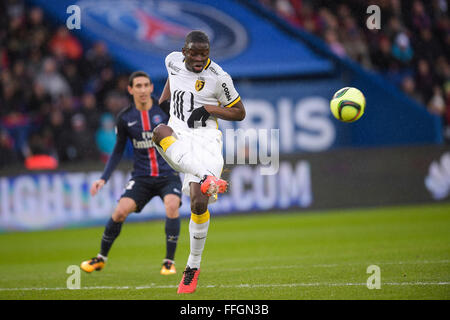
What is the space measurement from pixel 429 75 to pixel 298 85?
134 inches

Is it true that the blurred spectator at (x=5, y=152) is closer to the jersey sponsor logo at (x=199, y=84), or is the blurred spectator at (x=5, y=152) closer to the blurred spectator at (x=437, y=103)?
the jersey sponsor logo at (x=199, y=84)

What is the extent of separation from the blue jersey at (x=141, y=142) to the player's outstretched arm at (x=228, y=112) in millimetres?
2240

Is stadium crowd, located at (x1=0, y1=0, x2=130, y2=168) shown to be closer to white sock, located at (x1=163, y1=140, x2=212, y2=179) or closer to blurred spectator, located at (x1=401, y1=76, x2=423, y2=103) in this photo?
blurred spectator, located at (x1=401, y1=76, x2=423, y2=103)

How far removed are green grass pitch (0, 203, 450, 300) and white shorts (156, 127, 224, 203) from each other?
1.09 metres

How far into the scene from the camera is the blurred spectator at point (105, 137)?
1769 cm

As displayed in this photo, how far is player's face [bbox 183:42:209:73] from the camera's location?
7.43 metres

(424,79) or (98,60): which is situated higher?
(98,60)

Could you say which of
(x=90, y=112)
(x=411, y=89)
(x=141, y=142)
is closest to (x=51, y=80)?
(x=90, y=112)

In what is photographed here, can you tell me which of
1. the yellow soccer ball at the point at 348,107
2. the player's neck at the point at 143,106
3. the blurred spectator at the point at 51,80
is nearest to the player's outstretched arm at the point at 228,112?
the yellow soccer ball at the point at 348,107

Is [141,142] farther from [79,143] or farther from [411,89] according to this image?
[411,89]

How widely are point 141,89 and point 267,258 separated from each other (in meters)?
2.83

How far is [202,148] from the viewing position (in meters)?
7.57
